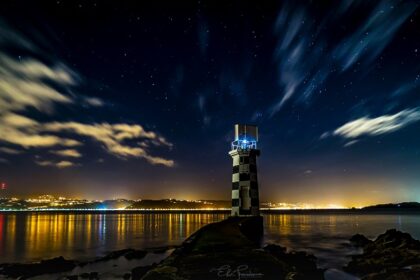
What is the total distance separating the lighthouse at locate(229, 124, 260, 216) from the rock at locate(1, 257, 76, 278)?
40.2 feet

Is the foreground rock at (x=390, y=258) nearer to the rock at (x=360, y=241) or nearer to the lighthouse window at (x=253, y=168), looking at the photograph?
the lighthouse window at (x=253, y=168)

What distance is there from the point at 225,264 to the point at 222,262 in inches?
9.9

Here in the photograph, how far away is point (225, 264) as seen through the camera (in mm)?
13320

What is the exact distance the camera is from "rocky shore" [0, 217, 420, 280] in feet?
41.6

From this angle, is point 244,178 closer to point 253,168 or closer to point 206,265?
point 253,168

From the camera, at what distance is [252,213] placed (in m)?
25.4

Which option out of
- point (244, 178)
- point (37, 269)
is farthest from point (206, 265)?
point (244, 178)

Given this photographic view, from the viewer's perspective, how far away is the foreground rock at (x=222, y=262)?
12477 millimetres

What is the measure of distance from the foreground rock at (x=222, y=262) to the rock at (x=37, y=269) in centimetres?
861

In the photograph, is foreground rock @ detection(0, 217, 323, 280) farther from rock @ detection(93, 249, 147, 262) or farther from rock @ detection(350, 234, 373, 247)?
rock @ detection(350, 234, 373, 247)

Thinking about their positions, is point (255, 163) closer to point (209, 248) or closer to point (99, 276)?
point (209, 248)
